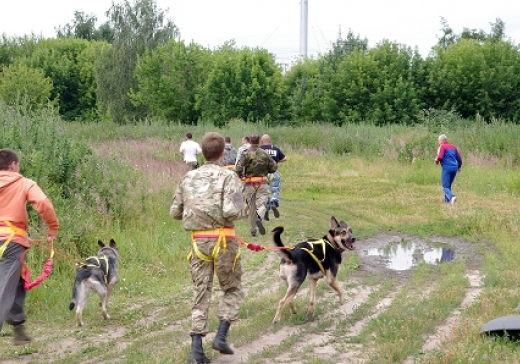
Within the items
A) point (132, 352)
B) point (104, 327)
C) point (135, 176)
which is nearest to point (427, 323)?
point (132, 352)

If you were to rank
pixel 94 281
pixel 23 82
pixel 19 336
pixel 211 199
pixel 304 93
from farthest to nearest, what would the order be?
pixel 304 93 → pixel 23 82 → pixel 94 281 → pixel 19 336 → pixel 211 199

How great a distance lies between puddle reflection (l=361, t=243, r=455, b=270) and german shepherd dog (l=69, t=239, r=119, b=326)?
17.0ft

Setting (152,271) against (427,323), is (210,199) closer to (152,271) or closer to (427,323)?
(427,323)

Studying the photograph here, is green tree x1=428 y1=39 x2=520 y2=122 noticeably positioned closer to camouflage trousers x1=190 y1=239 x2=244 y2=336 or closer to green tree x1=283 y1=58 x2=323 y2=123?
green tree x1=283 y1=58 x2=323 y2=123

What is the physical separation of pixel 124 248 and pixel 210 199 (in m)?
5.87

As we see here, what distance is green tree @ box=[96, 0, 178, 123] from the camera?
218ft

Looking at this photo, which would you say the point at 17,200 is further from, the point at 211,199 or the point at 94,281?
the point at 94,281

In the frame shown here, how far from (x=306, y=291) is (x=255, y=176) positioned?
4.94 m

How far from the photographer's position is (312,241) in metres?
8.91

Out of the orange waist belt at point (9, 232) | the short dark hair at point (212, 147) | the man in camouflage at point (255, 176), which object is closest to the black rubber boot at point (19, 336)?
the orange waist belt at point (9, 232)

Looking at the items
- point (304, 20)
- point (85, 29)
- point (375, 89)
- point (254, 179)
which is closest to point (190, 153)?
point (254, 179)

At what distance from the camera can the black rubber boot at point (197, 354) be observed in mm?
6699

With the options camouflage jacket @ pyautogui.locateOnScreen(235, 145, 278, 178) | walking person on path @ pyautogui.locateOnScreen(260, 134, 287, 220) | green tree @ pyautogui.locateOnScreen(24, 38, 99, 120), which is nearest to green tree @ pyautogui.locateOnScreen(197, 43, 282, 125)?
green tree @ pyautogui.locateOnScreen(24, 38, 99, 120)

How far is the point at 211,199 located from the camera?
22.0ft
